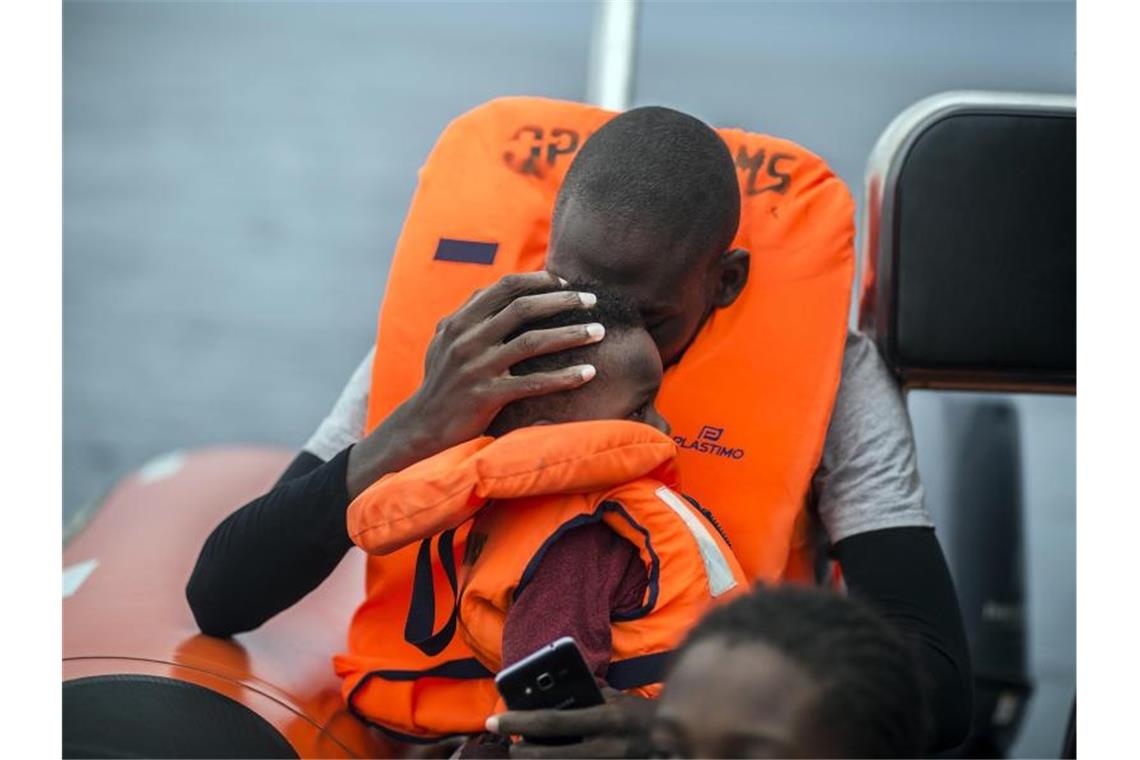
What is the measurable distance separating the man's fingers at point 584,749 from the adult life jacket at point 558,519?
76 millimetres

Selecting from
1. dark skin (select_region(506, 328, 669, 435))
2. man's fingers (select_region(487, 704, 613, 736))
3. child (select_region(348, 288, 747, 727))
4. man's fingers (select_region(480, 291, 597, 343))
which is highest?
man's fingers (select_region(480, 291, 597, 343))

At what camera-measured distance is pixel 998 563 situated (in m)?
2.48

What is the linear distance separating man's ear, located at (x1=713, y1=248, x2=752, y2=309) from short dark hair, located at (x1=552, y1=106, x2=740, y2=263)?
6 centimetres

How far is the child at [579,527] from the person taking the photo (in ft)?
3.70

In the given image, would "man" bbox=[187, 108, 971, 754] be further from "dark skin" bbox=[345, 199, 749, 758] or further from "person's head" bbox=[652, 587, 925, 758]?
"person's head" bbox=[652, 587, 925, 758]

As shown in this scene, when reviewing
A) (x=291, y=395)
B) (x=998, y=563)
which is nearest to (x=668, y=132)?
(x=998, y=563)

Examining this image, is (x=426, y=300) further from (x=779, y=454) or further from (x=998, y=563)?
(x=998, y=563)

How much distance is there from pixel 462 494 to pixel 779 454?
0.43 meters

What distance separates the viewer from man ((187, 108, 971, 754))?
4.15 feet

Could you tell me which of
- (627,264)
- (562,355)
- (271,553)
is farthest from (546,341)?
(271,553)

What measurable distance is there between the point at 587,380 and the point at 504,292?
0.13 m

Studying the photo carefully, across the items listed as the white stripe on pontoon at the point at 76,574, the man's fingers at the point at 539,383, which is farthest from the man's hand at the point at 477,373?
the white stripe on pontoon at the point at 76,574

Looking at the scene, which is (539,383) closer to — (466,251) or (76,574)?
(466,251)

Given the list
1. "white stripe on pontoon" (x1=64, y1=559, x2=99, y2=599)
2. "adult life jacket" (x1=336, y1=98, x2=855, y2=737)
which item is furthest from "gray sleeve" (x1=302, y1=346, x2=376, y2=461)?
"white stripe on pontoon" (x1=64, y1=559, x2=99, y2=599)
